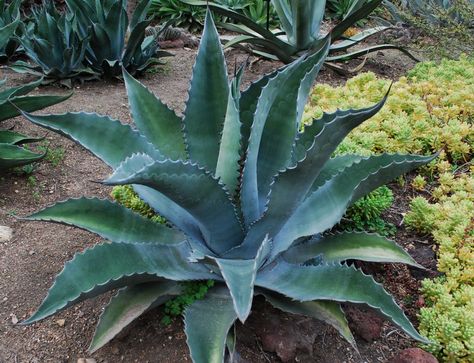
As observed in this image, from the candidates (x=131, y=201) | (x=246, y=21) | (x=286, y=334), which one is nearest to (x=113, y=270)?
(x=286, y=334)

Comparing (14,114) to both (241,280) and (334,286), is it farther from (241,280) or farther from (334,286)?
(334,286)

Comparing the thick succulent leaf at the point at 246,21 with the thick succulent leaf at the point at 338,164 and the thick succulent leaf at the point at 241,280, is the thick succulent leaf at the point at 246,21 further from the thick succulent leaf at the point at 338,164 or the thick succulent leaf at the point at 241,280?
the thick succulent leaf at the point at 241,280

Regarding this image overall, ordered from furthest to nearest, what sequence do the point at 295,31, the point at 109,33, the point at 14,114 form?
1. the point at 295,31
2. the point at 109,33
3. the point at 14,114

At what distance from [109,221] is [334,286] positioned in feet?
2.40

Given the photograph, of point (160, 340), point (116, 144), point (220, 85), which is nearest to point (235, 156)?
point (220, 85)

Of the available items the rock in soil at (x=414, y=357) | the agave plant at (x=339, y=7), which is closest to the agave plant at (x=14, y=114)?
the rock in soil at (x=414, y=357)

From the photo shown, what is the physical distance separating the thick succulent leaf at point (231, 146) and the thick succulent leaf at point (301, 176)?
0.14 m

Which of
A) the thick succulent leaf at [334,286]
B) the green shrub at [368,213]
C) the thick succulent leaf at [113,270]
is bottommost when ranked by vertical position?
the green shrub at [368,213]

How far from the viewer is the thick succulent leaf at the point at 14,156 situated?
7.71 feet

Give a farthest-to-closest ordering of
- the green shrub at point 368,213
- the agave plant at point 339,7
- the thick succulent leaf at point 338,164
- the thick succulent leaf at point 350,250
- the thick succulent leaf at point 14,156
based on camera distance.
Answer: the agave plant at point 339,7
the thick succulent leaf at point 14,156
the green shrub at point 368,213
the thick succulent leaf at point 338,164
the thick succulent leaf at point 350,250

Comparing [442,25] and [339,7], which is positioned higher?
[442,25]

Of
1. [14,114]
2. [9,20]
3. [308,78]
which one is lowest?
[9,20]

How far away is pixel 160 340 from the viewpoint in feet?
5.38

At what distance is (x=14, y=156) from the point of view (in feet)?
7.80
